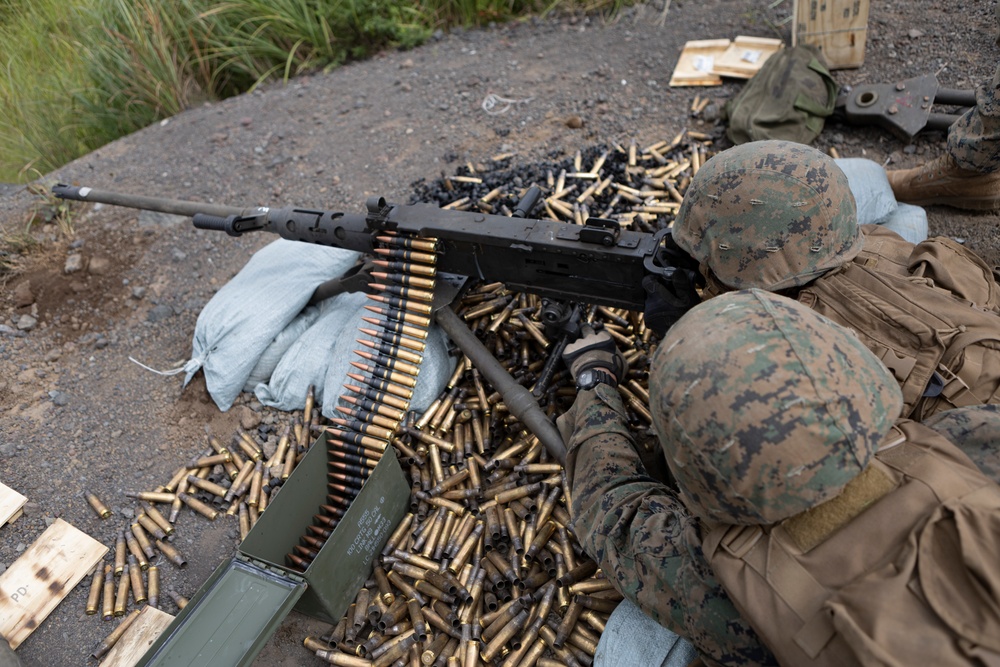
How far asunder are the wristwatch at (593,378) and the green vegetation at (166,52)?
6.28m

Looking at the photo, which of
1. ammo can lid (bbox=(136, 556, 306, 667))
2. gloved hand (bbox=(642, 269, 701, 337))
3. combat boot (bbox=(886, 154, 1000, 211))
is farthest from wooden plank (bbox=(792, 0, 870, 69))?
ammo can lid (bbox=(136, 556, 306, 667))

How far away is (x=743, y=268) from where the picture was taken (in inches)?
125

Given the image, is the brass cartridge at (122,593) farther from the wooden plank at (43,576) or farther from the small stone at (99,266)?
the small stone at (99,266)

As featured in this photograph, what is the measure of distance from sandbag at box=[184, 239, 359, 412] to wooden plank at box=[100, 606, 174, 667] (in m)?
1.55

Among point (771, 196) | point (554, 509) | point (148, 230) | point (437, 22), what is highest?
point (771, 196)

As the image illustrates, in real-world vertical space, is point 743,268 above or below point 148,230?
above

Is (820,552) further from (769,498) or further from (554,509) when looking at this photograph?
(554,509)

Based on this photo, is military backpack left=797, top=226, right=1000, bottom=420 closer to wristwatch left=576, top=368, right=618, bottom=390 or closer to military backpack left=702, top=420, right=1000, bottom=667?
military backpack left=702, top=420, right=1000, bottom=667

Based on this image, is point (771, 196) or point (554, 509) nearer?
point (771, 196)

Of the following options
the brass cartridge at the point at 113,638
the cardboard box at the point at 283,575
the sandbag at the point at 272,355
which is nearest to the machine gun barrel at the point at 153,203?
the sandbag at the point at 272,355

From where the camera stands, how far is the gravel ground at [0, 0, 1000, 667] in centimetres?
473

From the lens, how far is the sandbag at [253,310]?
16.5 ft

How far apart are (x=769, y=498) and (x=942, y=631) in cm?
53

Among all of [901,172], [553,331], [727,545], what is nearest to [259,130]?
[553,331]
